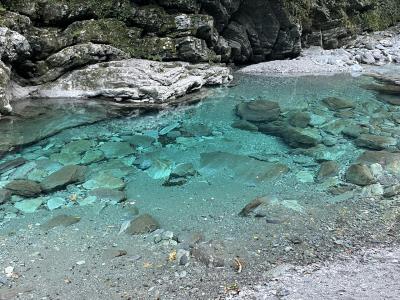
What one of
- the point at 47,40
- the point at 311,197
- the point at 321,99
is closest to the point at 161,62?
the point at 47,40

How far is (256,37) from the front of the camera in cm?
2084

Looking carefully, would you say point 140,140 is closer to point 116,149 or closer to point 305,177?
point 116,149

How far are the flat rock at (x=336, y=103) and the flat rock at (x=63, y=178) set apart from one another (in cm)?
859

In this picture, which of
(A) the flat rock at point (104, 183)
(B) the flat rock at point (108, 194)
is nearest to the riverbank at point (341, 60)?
(A) the flat rock at point (104, 183)

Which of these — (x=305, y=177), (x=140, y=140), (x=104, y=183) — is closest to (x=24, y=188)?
(x=104, y=183)

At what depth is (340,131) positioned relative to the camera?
1195cm

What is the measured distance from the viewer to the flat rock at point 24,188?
8758 millimetres

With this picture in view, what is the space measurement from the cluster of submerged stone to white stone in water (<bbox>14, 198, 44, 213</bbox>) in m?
5.91

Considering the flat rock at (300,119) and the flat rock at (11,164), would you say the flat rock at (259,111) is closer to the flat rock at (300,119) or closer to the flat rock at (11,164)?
the flat rock at (300,119)

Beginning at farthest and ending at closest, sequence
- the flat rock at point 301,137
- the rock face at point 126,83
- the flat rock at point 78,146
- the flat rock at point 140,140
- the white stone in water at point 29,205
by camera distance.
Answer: the rock face at point 126,83 → the flat rock at point 140,140 → the flat rock at point 301,137 → the flat rock at point 78,146 → the white stone in water at point 29,205

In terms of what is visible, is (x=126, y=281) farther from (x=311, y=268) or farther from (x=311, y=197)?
(x=311, y=197)

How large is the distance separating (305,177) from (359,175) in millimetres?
1125

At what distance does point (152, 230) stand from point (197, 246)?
38.7 inches

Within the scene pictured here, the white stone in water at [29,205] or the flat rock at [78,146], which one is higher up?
the flat rock at [78,146]
